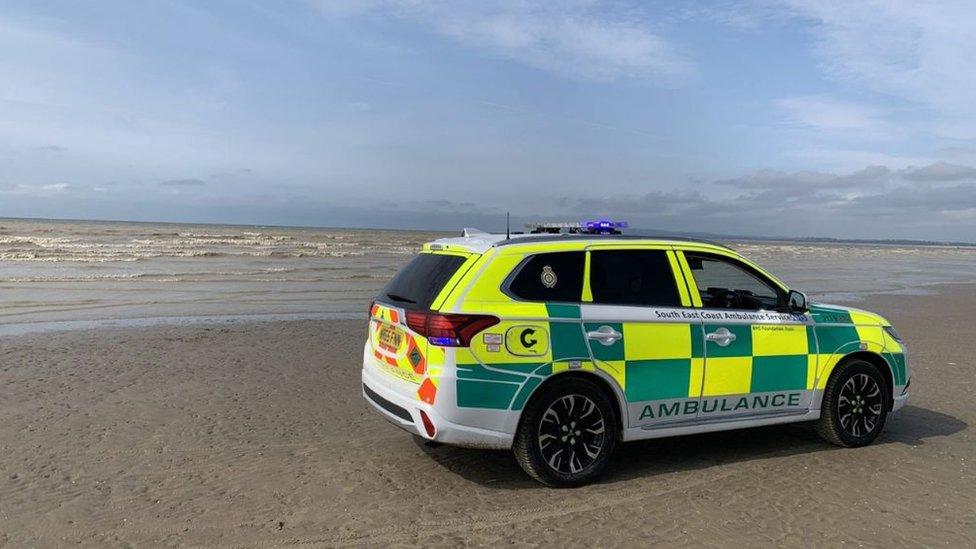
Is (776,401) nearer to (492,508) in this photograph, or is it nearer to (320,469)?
(492,508)

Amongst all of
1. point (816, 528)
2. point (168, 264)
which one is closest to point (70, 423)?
point (816, 528)

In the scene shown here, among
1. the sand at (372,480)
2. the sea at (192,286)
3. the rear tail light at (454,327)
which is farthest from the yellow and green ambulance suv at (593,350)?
the sea at (192,286)

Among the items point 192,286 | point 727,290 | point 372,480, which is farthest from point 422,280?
point 192,286

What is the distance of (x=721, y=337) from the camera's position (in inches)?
201

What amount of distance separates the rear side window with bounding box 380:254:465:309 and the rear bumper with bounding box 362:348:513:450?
0.54 meters

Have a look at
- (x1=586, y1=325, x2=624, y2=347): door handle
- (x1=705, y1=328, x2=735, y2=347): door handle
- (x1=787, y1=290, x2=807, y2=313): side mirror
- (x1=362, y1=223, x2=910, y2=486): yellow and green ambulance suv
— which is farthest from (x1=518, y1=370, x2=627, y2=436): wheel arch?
(x1=787, y1=290, x2=807, y2=313): side mirror

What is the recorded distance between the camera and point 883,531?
4.09 meters

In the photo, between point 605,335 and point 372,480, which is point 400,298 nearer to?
point 372,480

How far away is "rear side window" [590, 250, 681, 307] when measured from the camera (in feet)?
15.9

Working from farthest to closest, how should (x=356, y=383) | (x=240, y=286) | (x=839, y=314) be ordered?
(x=240, y=286), (x=356, y=383), (x=839, y=314)

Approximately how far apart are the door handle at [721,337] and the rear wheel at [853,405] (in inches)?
43.3

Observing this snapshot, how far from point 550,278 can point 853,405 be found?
290 centimetres

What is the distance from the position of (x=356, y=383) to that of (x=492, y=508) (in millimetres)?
3747

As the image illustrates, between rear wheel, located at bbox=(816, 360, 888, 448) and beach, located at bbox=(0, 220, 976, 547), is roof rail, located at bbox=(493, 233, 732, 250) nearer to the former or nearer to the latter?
rear wheel, located at bbox=(816, 360, 888, 448)
